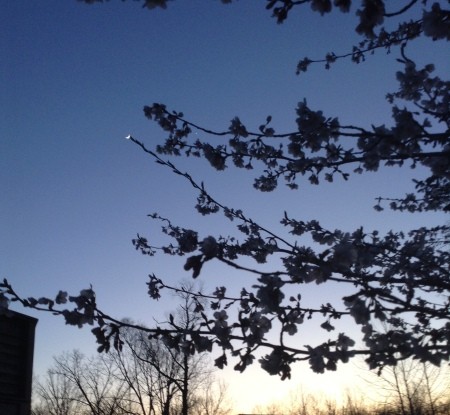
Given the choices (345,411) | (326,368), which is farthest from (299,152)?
(345,411)

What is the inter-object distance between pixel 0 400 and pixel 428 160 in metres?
6.60

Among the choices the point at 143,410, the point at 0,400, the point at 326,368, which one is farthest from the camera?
the point at 143,410

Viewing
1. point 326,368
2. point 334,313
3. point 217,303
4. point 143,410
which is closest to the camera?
point 326,368

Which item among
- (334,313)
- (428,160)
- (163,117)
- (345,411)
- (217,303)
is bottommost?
(345,411)

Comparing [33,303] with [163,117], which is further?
[163,117]

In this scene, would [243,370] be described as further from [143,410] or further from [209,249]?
[143,410]

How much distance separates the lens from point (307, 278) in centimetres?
269

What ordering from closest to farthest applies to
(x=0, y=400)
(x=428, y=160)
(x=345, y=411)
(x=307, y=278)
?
(x=307, y=278) → (x=428, y=160) → (x=0, y=400) → (x=345, y=411)

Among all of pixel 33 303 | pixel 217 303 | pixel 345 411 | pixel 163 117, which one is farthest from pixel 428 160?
pixel 345 411

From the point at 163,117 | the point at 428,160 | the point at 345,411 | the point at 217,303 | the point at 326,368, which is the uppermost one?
the point at 163,117

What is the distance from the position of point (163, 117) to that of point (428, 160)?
3.68 m

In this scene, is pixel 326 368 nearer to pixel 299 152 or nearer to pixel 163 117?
pixel 299 152

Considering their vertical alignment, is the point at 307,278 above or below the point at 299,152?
below

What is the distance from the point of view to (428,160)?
432 centimetres
